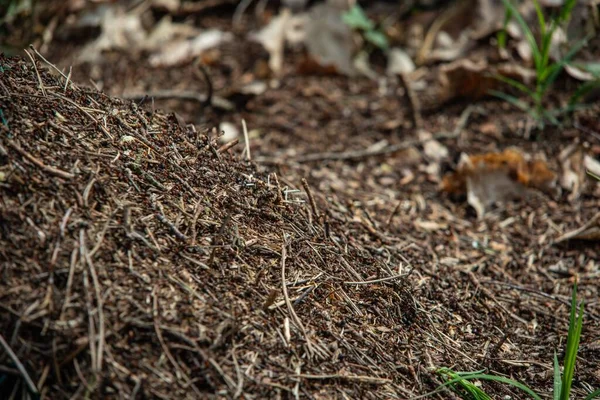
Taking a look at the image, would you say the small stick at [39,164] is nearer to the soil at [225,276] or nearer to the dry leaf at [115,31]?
the soil at [225,276]

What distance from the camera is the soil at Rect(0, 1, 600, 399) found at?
50.6 inches

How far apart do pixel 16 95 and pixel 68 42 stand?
8.21 ft

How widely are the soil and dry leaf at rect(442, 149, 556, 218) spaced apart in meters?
0.22

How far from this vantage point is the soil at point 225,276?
1.29m

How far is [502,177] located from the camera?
8.87 ft

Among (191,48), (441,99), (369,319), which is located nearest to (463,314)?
(369,319)

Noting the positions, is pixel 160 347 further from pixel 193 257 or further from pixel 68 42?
pixel 68 42

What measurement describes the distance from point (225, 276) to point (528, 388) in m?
0.90

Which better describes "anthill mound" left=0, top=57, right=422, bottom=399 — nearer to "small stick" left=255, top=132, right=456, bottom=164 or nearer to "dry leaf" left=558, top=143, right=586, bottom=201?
"small stick" left=255, top=132, right=456, bottom=164

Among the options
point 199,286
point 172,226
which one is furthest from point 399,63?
point 199,286

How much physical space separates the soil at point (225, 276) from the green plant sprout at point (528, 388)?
48 millimetres

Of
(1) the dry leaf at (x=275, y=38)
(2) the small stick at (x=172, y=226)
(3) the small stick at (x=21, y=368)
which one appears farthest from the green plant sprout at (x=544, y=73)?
(3) the small stick at (x=21, y=368)

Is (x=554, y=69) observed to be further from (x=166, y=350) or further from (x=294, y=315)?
(x=166, y=350)

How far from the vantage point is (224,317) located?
1.39 metres
